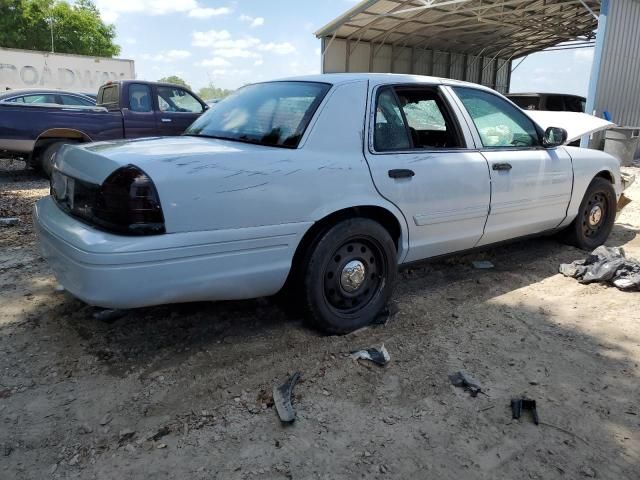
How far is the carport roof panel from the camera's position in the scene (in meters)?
17.0

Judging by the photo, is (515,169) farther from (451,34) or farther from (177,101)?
(451,34)

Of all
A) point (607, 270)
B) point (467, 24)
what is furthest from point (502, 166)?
point (467, 24)

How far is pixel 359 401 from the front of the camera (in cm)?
268

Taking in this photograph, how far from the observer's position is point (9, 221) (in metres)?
5.96

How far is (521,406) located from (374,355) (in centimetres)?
85

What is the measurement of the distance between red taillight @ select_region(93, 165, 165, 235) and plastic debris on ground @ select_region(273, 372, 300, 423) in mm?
1022

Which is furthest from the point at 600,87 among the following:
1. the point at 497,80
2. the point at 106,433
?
the point at 497,80

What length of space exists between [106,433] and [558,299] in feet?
10.9

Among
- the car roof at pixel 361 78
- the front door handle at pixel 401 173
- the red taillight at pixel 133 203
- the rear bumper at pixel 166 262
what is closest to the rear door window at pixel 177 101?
the car roof at pixel 361 78

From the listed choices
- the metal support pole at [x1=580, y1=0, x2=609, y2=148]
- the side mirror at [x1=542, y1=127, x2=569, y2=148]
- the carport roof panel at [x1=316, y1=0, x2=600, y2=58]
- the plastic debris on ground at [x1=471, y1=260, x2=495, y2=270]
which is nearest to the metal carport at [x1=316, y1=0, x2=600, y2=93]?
the carport roof panel at [x1=316, y1=0, x2=600, y2=58]

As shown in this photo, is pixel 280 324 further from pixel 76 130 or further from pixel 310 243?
pixel 76 130

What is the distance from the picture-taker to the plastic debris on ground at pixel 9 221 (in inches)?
232

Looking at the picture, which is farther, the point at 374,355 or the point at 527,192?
the point at 527,192

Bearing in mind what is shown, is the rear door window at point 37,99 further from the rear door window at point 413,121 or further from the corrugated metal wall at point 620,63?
the corrugated metal wall at point 620,63
